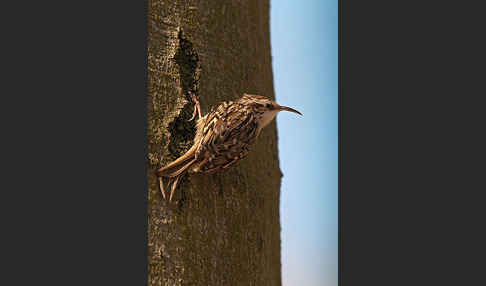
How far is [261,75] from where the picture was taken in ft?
4.86

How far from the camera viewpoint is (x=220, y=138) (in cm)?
102

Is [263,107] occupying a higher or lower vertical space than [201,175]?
higher

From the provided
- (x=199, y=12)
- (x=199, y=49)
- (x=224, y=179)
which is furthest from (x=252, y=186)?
(x=199, y=12)

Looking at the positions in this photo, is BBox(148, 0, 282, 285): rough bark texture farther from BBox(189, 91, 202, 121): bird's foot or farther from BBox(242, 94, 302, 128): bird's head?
BBox(242, 94, 302, 128): bird's head

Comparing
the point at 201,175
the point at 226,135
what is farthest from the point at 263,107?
the point at 201,175

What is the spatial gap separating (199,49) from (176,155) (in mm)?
333

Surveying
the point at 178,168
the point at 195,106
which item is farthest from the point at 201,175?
the point at 195,106

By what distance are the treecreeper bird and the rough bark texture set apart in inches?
1.3

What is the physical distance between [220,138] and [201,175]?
13cm

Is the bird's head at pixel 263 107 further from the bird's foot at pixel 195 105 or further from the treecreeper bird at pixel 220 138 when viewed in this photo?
the bird's foot at pixel 195 105

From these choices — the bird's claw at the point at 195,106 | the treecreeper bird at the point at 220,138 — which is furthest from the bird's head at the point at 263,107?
the bird's claw at the point at 195,106

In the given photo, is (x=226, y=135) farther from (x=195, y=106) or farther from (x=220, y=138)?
(x=195, y=106)

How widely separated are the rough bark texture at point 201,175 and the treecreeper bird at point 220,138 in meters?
0.03

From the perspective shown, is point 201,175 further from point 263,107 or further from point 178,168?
point 263,107
